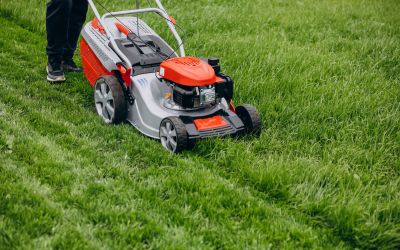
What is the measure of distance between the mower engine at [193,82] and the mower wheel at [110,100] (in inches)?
16.9

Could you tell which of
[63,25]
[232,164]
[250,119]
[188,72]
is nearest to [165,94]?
[188,72]

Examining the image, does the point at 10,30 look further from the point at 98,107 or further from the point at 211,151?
the point at 211,151

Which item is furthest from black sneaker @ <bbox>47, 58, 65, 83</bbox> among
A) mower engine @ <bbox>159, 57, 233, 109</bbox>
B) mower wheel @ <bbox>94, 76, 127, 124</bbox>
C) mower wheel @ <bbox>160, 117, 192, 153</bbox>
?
mower wheel @ <bbox>160, 117, 192, 153</bbox>

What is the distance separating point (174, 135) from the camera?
4.08 metres

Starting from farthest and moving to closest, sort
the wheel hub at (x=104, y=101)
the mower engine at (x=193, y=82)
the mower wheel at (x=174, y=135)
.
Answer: the wheel hub at (x=104, y=101) < the mower engine at (x=193, y=82) < the mower wheel at (x=174, y=135)

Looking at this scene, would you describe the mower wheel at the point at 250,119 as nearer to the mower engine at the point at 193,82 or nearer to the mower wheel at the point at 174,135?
the mower engine at the point at 193,82

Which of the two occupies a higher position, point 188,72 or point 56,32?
point 188,72

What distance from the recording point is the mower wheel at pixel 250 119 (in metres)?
4.33

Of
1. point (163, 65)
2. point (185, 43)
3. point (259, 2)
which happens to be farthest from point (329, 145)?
point (259, 2)

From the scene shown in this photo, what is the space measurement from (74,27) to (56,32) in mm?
383

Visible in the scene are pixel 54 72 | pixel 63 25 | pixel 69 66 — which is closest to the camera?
pixel 63 25

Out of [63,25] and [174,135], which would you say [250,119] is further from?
[63,25]

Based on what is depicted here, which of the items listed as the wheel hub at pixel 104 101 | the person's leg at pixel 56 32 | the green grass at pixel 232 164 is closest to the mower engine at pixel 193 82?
the green grass at pixel 232 164

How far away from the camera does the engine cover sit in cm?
407
